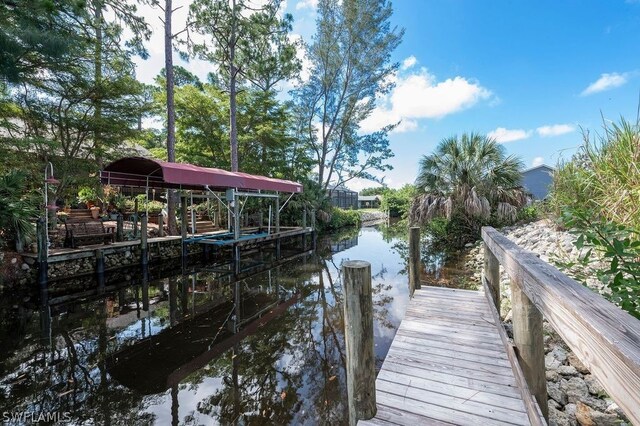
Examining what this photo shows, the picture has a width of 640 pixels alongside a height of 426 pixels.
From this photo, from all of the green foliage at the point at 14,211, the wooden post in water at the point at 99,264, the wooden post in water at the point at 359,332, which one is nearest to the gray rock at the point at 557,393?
the wooden post in water at the point at 359,332

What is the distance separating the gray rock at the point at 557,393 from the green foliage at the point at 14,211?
9.39 m

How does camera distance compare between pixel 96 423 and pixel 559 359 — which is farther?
pixel 559 359

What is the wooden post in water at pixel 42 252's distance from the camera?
6.18 metres

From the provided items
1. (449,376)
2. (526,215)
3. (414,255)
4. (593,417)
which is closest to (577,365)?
(593,417)

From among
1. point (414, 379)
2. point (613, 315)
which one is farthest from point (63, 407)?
point (613, 315)

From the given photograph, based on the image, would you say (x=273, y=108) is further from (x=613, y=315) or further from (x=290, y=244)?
(x=613, y=315)

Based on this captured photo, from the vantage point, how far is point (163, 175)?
6559 mm

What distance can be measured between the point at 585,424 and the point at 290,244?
40.2 feet

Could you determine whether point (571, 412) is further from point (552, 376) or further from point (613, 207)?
point (613, 207)

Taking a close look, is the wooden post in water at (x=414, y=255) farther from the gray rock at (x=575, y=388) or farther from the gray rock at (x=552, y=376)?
the gray rock at (x=575, y=388)

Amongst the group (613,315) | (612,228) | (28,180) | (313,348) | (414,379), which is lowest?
(313,348)

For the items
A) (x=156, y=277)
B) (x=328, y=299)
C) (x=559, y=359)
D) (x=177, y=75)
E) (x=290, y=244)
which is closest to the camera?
(x=559, y=359)

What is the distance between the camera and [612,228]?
5.93 feet

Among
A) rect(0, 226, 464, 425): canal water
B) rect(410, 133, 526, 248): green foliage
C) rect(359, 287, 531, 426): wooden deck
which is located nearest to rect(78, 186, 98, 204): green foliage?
rect(0, 226, 464, 425): canal water
